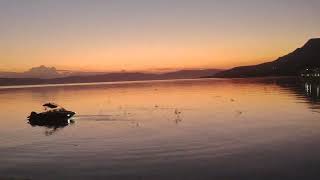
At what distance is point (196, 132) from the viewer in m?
59.4

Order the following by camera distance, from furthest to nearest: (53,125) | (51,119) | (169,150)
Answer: (51,119) < (53,125) < (169,150)

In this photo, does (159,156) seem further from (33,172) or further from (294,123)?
(294,123)

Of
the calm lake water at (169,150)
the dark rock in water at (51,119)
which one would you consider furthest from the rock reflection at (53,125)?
the calm lake water at (169,150)

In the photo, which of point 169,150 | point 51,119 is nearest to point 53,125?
point 51,119

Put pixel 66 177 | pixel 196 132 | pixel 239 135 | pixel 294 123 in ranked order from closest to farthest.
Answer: pixel 66 177 → pixel 239 135 → pixel 196 132 → pixel 294 123

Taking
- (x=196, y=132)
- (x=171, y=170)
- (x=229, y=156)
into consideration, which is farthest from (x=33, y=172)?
(x=196, y=132)

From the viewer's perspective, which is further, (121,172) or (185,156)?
(185,156)

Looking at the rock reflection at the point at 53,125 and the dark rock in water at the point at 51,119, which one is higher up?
the dark rock in water at the point at 51,119

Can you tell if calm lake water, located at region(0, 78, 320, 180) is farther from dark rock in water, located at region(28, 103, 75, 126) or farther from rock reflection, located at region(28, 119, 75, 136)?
dark rock in water, located at region(28, 103, 75, 126)

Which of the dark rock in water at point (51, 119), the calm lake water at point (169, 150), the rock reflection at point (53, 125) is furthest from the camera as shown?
the dark rock in water at point (51, 119)

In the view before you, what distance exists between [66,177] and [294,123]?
44.6 metres

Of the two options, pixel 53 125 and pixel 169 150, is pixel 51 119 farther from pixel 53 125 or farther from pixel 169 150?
pixel 169 150

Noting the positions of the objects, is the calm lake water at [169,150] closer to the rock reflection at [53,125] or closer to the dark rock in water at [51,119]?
the rock reflection at [53,125]

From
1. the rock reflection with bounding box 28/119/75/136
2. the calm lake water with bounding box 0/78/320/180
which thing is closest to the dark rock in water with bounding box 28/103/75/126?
the rock reflection with bounding box 28/119/75/136
